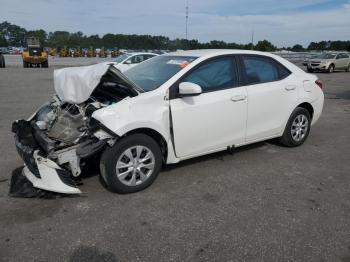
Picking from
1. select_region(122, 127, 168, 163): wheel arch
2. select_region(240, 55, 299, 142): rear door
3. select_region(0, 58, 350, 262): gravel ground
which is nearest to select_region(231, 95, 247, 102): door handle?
select_region(240, 55, 299, 142): rear door

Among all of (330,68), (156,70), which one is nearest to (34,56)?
(330,68)

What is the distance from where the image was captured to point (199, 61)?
4.65 meters

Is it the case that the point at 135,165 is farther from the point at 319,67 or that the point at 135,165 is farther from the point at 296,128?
the point at 319,67

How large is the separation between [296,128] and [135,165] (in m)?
3.11

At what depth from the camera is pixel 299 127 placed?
19.5 feet

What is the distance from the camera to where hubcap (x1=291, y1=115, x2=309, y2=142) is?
5.86m

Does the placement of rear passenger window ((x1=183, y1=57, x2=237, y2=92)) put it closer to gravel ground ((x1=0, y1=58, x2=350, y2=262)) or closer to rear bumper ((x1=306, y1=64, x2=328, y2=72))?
gravel ground ((x1=0, y1=58, x2=350, y2=262))

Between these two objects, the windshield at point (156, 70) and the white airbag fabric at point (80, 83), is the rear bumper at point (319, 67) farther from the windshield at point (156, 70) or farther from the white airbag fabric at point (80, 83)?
the white airbag fabric at point (80, 83)

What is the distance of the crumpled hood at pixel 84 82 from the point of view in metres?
4.12

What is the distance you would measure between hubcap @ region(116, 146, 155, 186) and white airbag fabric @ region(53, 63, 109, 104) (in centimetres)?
85

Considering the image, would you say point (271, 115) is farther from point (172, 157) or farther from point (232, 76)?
point (172, 157)

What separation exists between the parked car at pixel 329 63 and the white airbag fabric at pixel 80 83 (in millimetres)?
25804


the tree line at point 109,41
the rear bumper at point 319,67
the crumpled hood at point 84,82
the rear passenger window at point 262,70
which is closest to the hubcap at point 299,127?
the rear passenger window at point 262,70

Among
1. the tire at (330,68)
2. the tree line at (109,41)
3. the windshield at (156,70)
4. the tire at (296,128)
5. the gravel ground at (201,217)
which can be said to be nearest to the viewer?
the gravel ground at (201,217)
